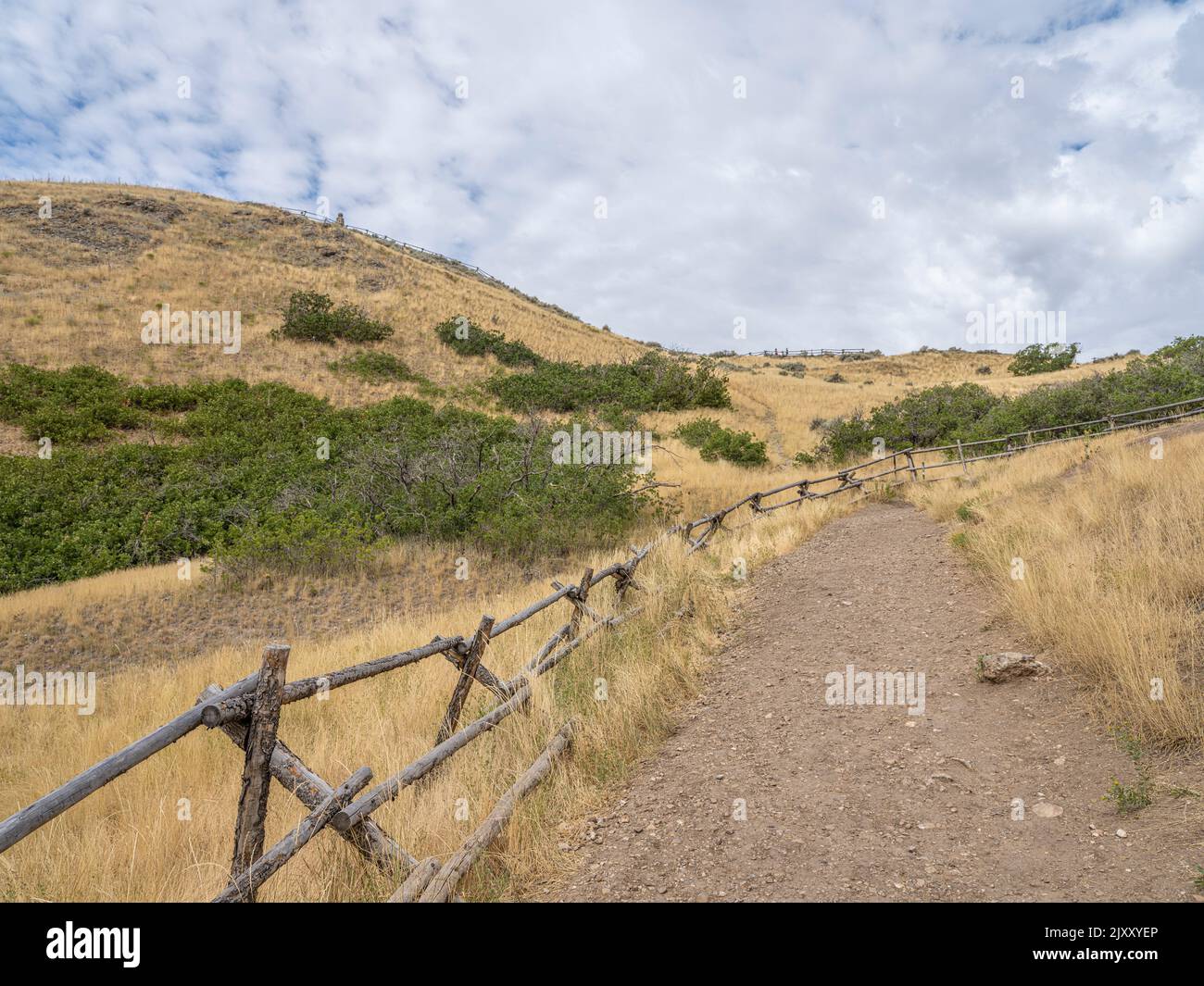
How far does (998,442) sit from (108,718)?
70.4ft

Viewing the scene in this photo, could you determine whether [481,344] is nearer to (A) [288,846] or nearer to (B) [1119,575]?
(B) [1119,575]

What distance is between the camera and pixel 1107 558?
6.21m

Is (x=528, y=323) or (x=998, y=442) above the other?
(x=528, y=323)

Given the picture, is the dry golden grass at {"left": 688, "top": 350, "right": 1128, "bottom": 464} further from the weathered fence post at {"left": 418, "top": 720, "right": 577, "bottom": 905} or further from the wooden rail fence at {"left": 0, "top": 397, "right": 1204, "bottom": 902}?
the wooden rail fence at {"left": 0, "top": 397, "right": 1204, "bottom": 902}

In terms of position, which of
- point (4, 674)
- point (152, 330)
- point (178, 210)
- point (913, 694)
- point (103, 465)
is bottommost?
point (4, 674)

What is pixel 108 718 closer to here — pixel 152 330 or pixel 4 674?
pixel 4 674

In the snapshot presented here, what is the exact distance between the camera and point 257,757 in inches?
127

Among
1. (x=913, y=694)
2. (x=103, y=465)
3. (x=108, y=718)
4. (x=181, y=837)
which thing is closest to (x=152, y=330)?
(x=103, y=465)

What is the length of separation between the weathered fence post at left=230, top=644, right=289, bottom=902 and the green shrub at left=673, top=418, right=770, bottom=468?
64.7 ft

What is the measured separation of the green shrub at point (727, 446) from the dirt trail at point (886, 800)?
15563mm

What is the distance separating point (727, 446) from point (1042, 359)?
39.5 m

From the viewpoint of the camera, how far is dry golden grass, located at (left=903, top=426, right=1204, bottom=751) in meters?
4.31
